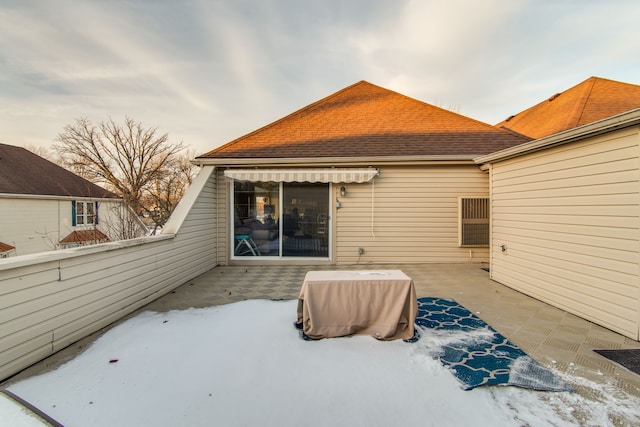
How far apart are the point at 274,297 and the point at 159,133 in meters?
22.0

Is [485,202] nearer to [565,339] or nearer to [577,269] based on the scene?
[577,269]

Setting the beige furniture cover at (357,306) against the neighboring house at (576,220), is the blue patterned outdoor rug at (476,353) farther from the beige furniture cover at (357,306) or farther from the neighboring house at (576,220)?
the neighboring house at (576,220)

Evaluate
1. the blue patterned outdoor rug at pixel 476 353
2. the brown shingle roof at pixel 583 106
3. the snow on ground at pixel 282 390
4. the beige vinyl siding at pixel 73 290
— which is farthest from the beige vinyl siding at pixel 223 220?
the brown shingle roof at pixel 583 106

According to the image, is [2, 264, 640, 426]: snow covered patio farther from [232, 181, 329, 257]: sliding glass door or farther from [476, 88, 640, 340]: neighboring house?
[232, 181, 329, 257]: sliding glass door

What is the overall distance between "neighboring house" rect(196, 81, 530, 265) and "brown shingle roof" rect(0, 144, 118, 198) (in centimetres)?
1448

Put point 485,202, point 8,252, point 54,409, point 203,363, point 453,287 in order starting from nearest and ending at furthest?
point 54,409 < point 203,363 < point 453,287 < point 485,202 < point 8,252

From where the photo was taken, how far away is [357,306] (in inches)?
160

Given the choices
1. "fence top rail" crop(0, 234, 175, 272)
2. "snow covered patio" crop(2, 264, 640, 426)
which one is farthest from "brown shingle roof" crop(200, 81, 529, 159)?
"fence top rail" crop(0, 234, 175, 272)

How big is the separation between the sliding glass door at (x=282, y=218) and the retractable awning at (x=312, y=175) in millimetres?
508

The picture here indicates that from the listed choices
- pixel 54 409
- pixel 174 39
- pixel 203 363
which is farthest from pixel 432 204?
pixel 174 39

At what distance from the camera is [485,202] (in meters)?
9.00

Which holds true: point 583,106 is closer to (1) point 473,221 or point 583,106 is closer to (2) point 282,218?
(1) point 473,221

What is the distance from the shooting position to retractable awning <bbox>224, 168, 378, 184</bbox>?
8.67m

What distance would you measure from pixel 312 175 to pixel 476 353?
6.34 m
